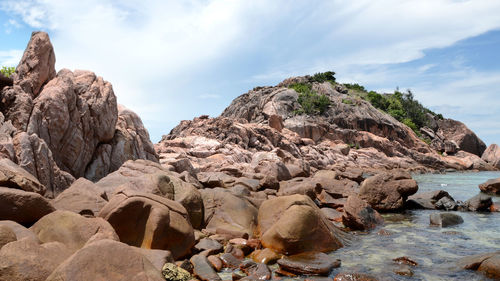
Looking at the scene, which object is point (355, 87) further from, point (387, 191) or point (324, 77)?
point (387, 191)

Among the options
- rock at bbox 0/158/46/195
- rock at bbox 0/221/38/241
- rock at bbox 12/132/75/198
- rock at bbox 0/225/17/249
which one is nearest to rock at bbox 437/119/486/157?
rock at bbox 12/132/75/198

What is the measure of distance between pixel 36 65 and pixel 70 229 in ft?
43.1

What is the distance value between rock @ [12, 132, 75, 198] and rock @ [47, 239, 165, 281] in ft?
25.7

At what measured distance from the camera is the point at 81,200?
9.23m

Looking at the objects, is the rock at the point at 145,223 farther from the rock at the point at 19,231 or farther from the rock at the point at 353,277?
the rock at the point at 353,277

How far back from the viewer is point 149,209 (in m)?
8.22

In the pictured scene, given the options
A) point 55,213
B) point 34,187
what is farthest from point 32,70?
point 55,213

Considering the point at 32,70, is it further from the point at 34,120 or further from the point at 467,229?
the point at 467,229

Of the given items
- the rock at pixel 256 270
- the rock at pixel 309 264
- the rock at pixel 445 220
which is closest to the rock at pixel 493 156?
the rock at pixel 445 220

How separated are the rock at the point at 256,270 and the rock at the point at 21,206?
4.52 meters

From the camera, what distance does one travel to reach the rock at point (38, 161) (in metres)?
11.8

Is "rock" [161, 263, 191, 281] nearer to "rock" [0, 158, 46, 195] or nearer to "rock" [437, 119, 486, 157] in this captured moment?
"rock" [0, 158, 46, 195]

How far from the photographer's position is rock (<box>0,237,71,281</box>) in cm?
525

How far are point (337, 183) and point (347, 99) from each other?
63.8 metres
